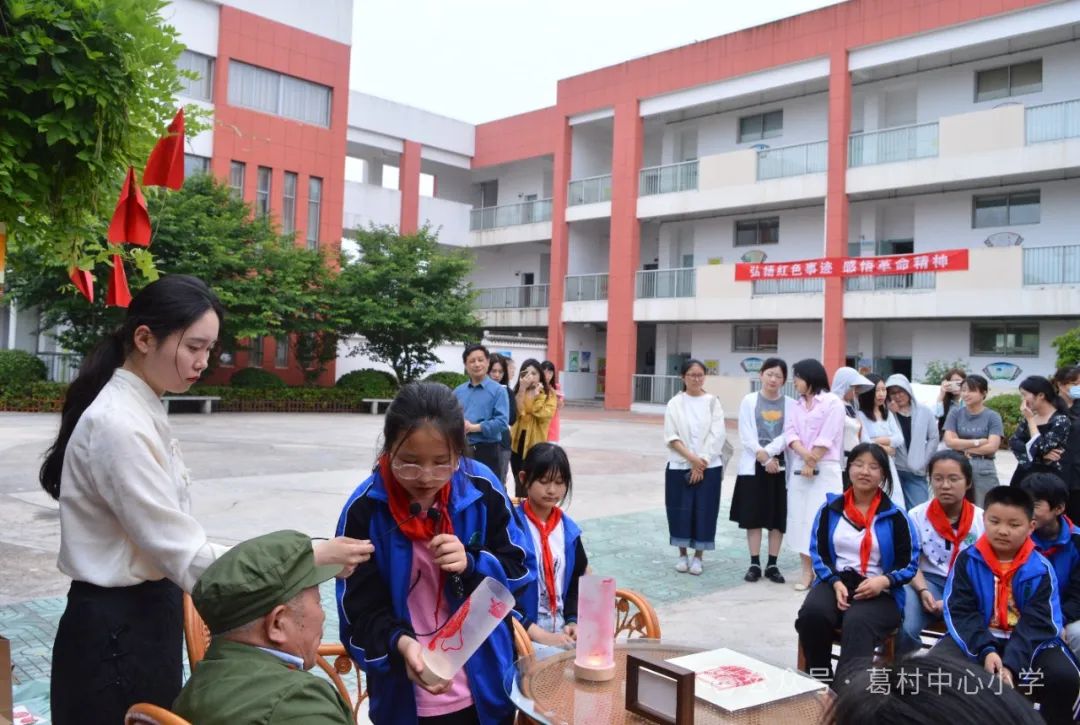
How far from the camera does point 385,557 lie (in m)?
1.98

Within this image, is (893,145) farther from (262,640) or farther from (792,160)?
(262,640)

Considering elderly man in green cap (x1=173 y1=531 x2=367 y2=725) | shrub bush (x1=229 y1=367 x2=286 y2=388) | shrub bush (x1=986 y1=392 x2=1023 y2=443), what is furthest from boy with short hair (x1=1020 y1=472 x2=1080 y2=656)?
shrub bush (x1=229 y1=367 x2=286 y2=388)

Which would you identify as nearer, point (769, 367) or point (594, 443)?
point (769, 367)

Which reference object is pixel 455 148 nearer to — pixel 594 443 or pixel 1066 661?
pixel 594 443

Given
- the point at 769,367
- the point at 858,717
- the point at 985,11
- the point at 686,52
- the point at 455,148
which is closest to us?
the point at 858,717

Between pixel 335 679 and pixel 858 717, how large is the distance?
1.70 metres

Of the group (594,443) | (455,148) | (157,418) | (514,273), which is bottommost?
(594,443)

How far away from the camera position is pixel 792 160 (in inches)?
790

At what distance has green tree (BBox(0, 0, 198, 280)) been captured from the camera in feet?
6.98

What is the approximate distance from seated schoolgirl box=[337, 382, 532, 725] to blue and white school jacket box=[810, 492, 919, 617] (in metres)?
2.08

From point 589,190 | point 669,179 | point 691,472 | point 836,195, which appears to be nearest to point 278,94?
point 589,190

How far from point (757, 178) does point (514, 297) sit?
32.7 feet

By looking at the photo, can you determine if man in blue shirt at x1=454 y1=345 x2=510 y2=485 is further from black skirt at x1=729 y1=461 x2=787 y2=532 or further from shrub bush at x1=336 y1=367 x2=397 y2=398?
shrub bush at x1=336 y1=367 x2=397 y2=398

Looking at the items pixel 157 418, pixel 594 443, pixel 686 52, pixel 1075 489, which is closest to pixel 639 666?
pixel 157 418
